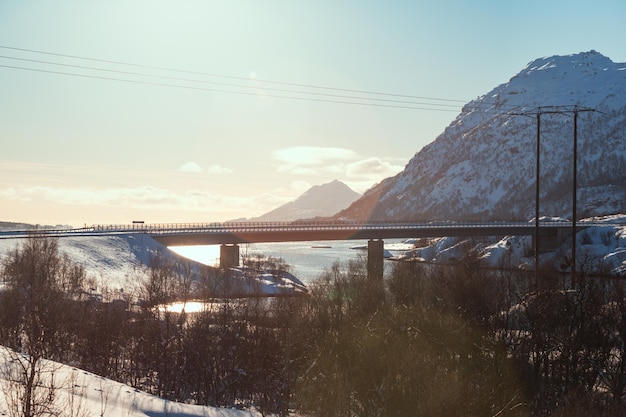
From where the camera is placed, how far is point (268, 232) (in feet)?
341

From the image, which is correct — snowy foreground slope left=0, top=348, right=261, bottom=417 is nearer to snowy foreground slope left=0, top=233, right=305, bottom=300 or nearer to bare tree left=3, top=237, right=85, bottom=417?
bare tree left=3, top=237, right=85, bottom=417

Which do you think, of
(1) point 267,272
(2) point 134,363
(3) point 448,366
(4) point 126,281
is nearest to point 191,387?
(2) point 134,363

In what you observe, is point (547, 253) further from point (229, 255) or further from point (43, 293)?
point (43, 293)

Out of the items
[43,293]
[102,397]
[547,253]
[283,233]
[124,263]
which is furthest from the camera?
[547,253]

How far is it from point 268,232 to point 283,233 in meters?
3.17

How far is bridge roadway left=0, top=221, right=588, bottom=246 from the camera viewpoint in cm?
9762

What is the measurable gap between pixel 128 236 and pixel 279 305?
45.6 metres

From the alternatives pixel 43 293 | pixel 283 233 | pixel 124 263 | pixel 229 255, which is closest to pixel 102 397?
pixel 43 293

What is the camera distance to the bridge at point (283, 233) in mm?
97688

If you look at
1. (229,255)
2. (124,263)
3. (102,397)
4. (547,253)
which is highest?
(102,397)

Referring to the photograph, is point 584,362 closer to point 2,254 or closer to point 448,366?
point 448,366

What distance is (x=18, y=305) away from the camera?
161 ft

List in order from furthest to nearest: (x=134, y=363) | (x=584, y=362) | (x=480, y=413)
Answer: (x=134, y=363) < (x=584, y=362) < (x=480, y=413)

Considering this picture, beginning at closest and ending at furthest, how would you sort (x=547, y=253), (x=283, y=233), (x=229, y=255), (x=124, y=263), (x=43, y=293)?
(x=43, y=293) < (x=124, y=263) < (x=229, y=255) < (x=283, y=233) < (x=547, y=253)
